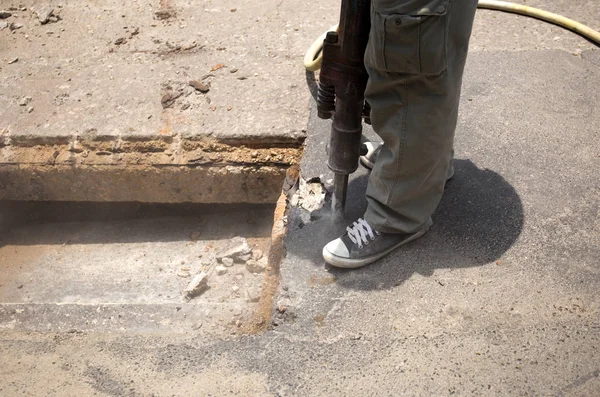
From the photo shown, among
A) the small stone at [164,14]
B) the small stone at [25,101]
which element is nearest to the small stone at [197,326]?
the small stone at [25,101]

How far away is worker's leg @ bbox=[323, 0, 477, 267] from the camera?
64.7 inches

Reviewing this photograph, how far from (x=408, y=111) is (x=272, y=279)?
92 cm

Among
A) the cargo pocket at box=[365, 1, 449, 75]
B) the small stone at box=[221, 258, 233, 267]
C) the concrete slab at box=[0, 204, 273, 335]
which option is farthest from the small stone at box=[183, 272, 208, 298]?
the cargo pocket at box=[365, 1, 449, 75]

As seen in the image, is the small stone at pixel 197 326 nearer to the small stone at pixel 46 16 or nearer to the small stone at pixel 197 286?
the small stone at pixel 197 286

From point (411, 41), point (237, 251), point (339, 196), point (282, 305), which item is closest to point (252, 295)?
point (237, 251)

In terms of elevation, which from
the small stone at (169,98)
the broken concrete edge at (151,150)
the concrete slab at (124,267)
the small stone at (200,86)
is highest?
the small stone at (200,86)

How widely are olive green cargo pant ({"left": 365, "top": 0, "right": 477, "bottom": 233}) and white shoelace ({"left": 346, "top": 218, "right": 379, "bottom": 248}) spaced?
0.10ft

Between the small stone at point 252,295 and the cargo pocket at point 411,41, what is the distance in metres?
1.35

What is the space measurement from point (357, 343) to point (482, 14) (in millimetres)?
2779

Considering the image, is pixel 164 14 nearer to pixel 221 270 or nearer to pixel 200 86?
pixel 200 86

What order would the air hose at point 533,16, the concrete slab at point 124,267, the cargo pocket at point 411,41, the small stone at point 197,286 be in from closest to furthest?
the cargo pocket at point 411,41, the concrete slab at point 124,267, the small stone at point 197,286, the air hose at point 533,16

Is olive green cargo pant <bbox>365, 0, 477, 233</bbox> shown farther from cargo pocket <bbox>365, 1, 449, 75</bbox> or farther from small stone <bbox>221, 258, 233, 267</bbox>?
small stone <bbox>221, 258, 233, 267</bbox>

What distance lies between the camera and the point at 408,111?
1.84 m

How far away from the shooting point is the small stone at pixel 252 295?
261cm
